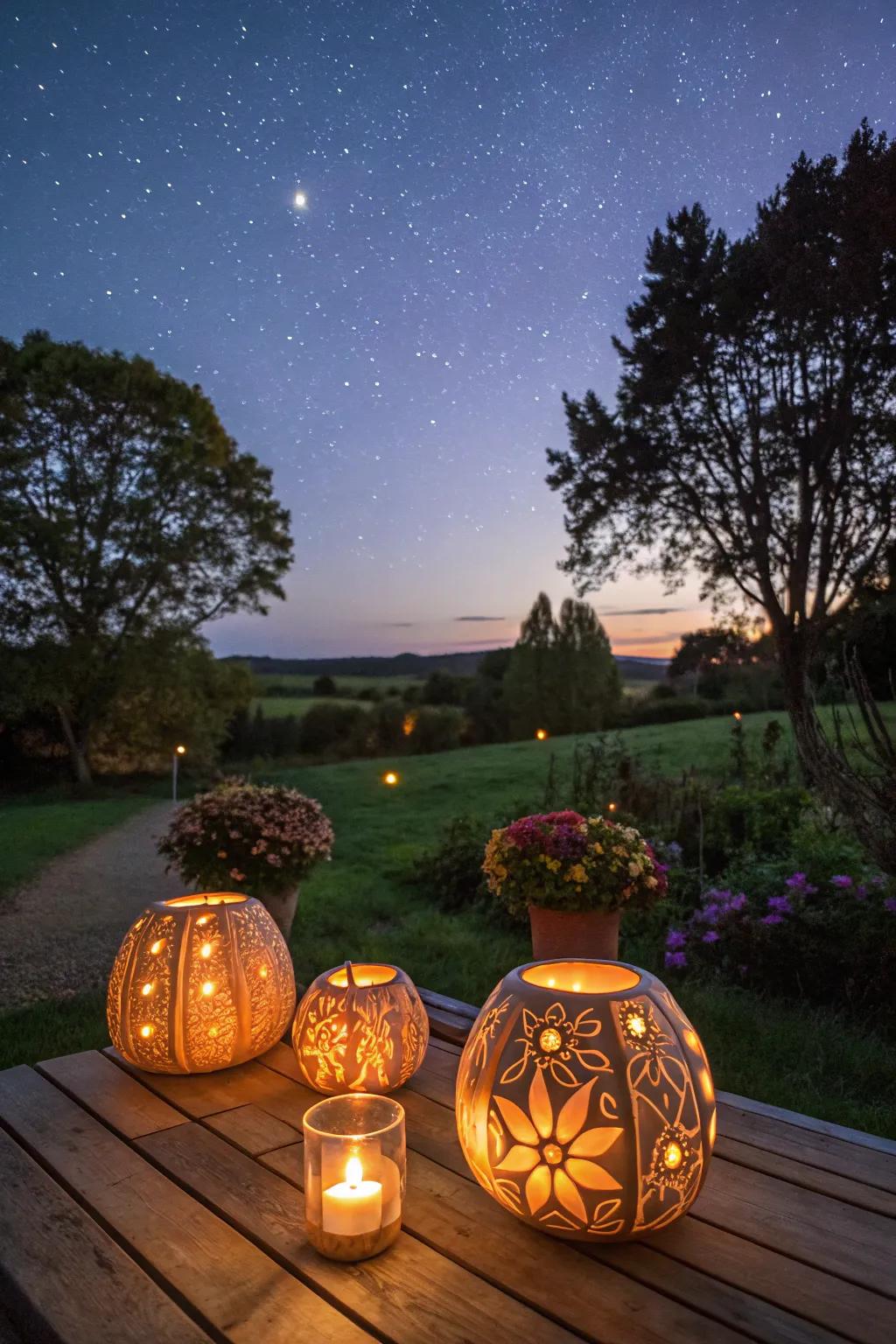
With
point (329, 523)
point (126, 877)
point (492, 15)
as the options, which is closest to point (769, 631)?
point (329, 523)

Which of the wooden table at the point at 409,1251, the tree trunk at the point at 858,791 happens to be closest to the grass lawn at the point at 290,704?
the tree trunk at the point at 858,791

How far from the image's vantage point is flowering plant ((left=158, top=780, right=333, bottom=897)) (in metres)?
5.91

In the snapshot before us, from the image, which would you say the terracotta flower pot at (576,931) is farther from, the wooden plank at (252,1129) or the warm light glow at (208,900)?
the wooden plank at (252,1129)

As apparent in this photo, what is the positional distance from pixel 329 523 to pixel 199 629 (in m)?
5.66

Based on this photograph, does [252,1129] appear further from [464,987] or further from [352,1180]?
[464,987]

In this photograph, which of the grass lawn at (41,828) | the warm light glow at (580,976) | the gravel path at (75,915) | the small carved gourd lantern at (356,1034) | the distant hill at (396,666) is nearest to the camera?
the warm light glow at (580,976)

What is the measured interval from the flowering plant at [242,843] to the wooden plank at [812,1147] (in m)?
4.31

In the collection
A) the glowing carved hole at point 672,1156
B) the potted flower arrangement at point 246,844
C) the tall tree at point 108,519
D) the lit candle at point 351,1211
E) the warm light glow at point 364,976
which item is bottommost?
the potted flower arrangement at point 246,844

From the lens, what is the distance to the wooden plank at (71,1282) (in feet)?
4.12

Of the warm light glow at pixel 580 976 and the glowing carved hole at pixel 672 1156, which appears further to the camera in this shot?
the warm light glow at pixel 580 976

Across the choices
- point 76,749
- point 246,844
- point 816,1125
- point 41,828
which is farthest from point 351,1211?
point 76,749

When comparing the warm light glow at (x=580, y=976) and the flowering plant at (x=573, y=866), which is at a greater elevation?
the warm light glow at (x=580, y=976)

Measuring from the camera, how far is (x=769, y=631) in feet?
40.9

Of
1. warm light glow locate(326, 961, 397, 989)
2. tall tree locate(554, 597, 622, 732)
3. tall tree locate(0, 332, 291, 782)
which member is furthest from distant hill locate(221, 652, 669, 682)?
warm light glow locate(326, 961, 397, 989)
